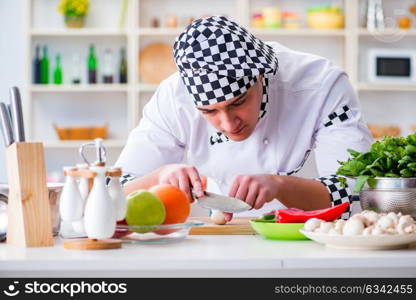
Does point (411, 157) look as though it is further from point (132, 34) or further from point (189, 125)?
point (132, 34)

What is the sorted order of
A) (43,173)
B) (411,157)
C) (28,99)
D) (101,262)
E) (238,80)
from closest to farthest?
(101,262)
(43,173)
(411,157)
(238,80)
(28,99)

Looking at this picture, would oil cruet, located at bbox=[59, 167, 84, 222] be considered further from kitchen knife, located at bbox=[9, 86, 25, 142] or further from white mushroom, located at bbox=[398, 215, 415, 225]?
white mushroom, located at bbox=[398, 215, 415, 225]

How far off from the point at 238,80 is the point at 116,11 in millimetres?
3631

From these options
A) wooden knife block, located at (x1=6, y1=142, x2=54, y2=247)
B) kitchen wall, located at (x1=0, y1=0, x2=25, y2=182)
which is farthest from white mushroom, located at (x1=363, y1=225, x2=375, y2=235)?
kitchen wall, located at (x1=0, y1=0, x2=25, y2=182)

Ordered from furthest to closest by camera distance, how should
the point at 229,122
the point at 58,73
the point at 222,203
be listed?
1. the point at 58,73
2. the point at 229,122
3. the point at 222,203

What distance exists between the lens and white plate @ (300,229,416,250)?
56.1 inches

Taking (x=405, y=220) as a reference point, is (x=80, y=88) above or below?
below

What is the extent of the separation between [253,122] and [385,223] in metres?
0.77

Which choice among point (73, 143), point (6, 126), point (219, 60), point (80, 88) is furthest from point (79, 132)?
point (6, 126)

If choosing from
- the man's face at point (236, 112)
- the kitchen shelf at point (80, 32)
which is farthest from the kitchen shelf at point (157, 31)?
the man's face at point (236, 112)

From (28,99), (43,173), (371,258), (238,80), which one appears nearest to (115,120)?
(28,99)

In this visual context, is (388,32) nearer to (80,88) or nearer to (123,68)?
(123,68)

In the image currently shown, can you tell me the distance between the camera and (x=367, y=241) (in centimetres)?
143

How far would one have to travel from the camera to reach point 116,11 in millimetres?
5465
